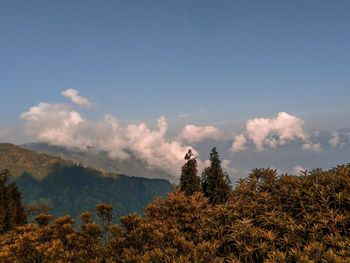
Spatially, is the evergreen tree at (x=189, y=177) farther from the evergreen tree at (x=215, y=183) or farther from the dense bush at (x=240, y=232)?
the dense bush at (x=240, y=232)

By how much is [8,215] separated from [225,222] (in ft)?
114

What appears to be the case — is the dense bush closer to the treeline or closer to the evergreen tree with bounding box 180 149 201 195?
the treeline

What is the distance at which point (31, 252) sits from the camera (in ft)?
24.9

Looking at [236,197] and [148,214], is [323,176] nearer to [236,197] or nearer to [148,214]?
[236,197]

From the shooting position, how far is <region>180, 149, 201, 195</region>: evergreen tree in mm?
34750

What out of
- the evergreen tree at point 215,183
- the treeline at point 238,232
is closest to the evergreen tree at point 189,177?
the evergreen tree at point 215,183

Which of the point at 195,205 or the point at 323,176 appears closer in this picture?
the point at 323,176

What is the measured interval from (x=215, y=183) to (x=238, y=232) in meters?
29.6

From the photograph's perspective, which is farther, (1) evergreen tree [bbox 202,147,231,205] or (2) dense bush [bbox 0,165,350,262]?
(1) evergreen tree [bbox 202,147,231,205]

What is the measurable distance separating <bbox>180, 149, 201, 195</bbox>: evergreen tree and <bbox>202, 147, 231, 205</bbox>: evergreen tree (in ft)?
5.31

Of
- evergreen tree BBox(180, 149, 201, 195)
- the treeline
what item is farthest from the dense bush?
evergreen tree BBox(180, 149, 201, 195)

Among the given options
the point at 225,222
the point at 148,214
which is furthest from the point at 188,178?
the point at 225,222

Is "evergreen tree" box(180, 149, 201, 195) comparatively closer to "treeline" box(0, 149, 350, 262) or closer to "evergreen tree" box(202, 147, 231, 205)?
"evergreen tree" box(202, 147, 231, 205)

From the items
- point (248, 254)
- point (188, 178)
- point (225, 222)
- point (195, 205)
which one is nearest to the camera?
point (248, 254)
